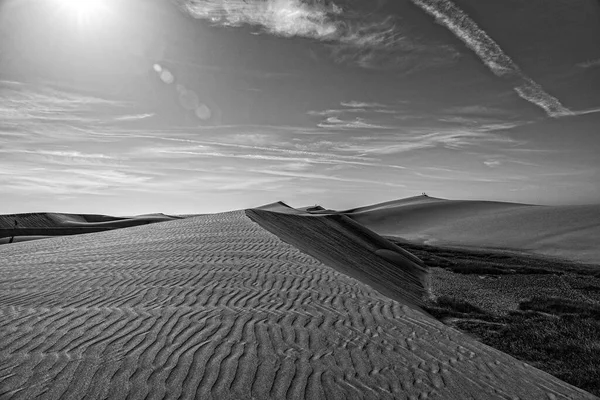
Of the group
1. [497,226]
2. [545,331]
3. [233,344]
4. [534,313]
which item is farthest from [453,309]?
[497,226]

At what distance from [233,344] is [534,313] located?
1045 cm

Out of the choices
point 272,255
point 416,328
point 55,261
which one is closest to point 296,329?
point 416,328

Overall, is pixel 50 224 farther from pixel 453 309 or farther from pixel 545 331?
pixel 545 331

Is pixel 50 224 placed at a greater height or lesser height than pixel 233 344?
greater

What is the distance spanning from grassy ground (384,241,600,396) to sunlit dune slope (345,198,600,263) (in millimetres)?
16580

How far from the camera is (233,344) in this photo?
4.96 metres

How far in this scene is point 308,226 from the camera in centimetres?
2022

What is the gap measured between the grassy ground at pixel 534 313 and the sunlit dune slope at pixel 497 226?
16580mm

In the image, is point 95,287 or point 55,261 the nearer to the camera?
point 95,287

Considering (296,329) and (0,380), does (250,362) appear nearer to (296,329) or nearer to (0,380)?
(296,329)

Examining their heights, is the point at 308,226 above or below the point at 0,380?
above

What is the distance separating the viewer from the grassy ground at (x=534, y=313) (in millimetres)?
7750

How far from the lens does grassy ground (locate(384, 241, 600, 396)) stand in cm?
775

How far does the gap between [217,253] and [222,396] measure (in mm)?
7157
